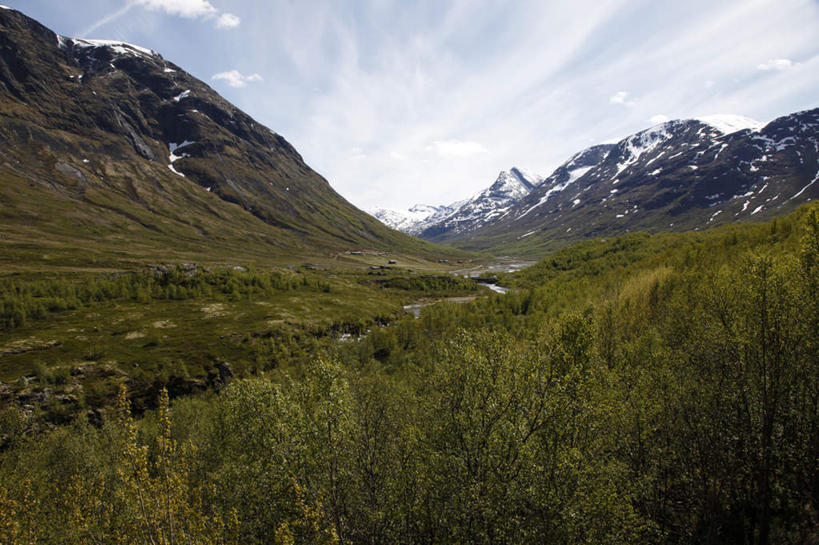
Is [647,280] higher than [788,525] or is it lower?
higher

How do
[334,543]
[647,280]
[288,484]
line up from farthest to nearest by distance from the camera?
[647,280] < [288,484] < [334,543]

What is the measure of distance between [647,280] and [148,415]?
115m

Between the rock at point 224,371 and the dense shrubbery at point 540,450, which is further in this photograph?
the rock at point 224,371

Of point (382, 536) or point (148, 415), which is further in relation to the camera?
point (148, 415)

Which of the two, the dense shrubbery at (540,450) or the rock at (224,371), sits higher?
the dense shrubbery at (540,450)

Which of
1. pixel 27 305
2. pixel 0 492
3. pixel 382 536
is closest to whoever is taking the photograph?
pixel 0 492

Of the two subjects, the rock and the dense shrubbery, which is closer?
the dense shrubbery

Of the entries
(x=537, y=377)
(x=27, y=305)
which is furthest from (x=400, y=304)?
(x=537, y=377)

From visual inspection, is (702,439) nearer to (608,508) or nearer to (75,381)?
(608,508)

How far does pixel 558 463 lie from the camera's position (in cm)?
1828

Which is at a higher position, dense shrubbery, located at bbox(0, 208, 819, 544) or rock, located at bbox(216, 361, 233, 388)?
dense shrubbery, located at bbox(0, 208, 819, 544)

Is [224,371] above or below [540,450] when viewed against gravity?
below

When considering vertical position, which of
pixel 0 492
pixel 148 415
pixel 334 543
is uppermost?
pixel 0 492

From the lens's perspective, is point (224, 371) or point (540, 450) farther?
point (224, 371)
